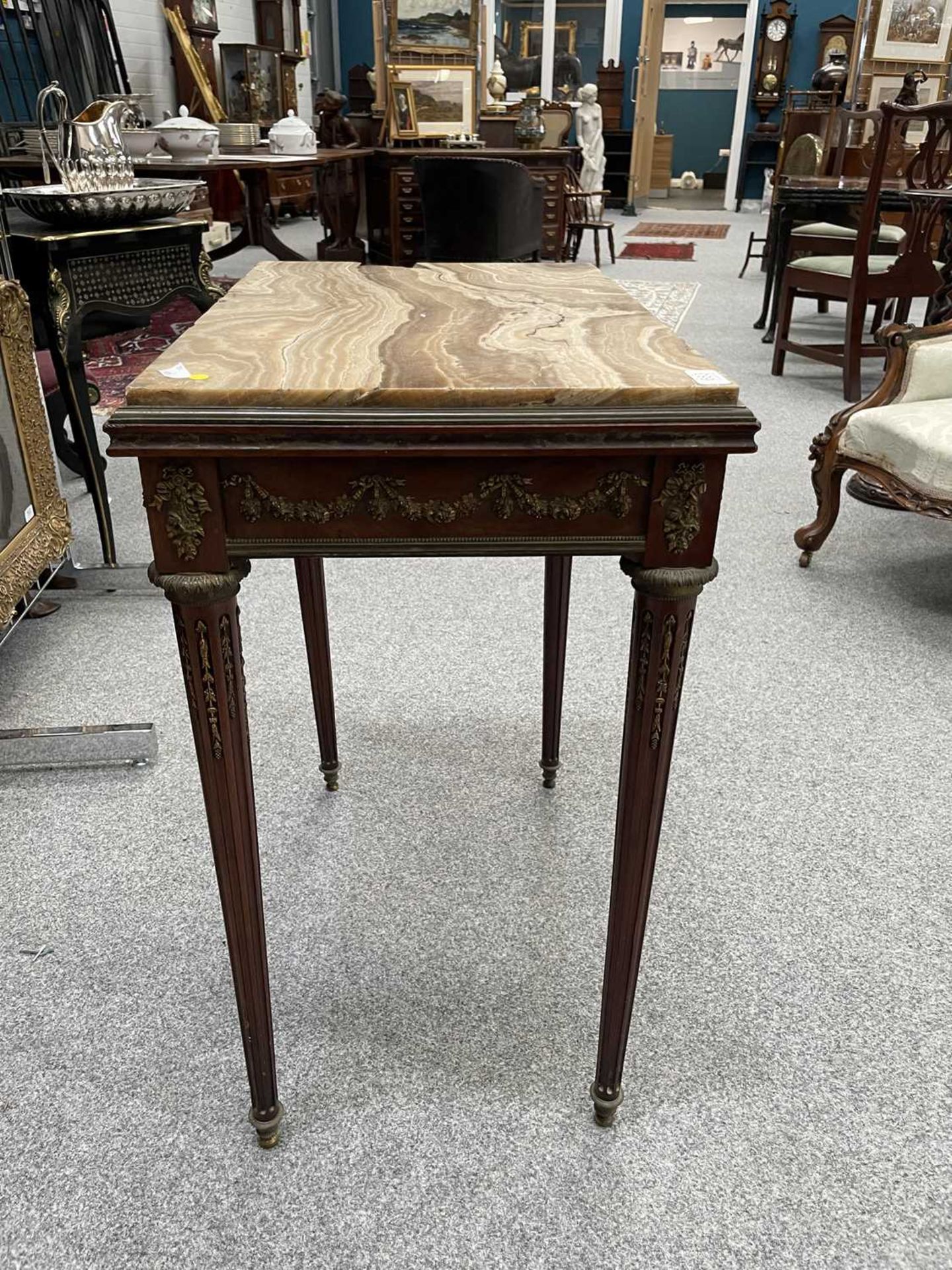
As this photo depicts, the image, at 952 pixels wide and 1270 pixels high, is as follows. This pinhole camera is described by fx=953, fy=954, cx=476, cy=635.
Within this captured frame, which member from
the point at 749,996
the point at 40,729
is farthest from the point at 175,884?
the point at 749,996

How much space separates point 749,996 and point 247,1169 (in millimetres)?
677

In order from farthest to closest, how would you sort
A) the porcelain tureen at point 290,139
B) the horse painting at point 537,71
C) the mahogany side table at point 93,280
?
the horse painting at point 537,71 < the porcelain tureen at point 290,139 < the mahogany side table at point 93,280

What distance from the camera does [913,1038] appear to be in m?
1.24

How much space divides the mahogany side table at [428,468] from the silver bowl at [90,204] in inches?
52.0

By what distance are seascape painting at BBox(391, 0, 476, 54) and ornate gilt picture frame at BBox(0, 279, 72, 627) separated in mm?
5037

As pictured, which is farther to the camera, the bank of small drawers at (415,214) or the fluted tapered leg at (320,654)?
the bank of small drawers at (415,214)

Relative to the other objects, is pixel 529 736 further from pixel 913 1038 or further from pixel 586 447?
pixel 586 447

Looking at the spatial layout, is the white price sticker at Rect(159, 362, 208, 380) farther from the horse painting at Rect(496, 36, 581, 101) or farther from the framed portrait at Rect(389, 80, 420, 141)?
the horse painting at Rect(496, 36, 581, 101)

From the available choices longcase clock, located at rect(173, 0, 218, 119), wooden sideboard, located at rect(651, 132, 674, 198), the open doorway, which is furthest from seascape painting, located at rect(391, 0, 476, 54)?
the open doorway

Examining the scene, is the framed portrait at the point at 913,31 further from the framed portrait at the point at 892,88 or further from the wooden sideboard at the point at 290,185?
the wooden sideboard at the point at 290,185

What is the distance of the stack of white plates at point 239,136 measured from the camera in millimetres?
5289

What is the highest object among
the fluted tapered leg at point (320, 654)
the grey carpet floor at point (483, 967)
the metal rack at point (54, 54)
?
the metal rack at point (54, 54)

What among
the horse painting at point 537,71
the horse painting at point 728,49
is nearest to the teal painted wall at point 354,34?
the horse painting at point 537,71

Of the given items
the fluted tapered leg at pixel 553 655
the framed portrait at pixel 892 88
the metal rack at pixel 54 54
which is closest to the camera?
the fluted tapered leg at pixel 553 655
